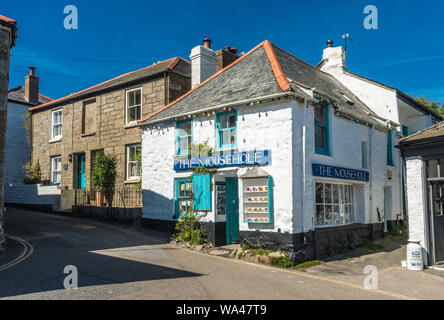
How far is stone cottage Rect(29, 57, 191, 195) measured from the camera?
17812 mm

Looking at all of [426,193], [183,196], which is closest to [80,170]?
[183,196]

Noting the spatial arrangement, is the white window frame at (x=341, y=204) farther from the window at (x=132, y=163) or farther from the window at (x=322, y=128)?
the window at (x=132, y=163)

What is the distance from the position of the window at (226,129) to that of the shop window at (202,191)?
1.24 metres

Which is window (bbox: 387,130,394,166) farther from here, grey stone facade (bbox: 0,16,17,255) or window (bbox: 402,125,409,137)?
grey stone facade (bbox: 0,16,17,255)

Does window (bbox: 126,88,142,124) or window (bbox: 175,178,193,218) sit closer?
window (bbox: 175,178,193,218)

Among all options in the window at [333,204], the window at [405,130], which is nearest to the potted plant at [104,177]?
the window at [333,204]

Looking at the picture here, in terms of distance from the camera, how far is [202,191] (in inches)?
504

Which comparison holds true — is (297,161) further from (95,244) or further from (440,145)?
(95,244)

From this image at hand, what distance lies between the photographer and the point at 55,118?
22.8 m

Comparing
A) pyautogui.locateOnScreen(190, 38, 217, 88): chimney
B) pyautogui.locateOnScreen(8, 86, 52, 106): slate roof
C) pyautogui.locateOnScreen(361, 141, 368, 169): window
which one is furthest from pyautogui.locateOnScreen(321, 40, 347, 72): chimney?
pyautogui.locateOnScreen(8, 86, 52, 106): slate roof

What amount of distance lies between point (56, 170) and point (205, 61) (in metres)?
11.7

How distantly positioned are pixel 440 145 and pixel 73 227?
522 inches

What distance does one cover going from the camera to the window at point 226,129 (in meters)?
12.7

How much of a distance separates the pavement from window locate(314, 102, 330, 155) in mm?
3794
